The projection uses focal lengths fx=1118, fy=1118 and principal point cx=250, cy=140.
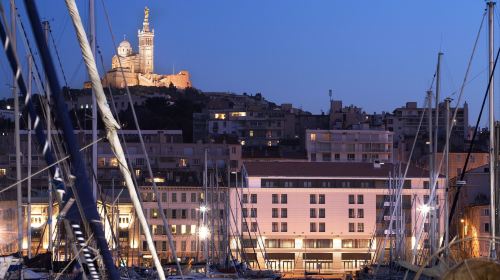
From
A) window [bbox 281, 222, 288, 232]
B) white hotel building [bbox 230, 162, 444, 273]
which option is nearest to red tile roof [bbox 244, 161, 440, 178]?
white hotel building [bbox 230, 162, 444, 273]

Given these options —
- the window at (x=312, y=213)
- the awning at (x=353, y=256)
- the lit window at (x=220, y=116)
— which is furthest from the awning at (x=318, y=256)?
the lit window at (x=220, y=116)

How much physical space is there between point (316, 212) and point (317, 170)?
304 centimetres

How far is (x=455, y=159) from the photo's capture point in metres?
82.9

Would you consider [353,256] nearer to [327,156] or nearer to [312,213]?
[312,213]

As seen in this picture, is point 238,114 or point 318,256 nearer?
point 318,256

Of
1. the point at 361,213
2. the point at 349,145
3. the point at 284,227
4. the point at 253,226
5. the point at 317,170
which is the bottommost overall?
the point at 284,227

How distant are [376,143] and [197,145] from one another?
15.2m

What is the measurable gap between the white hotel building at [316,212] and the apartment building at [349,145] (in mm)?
18200

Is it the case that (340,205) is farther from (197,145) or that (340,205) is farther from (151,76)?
(151,76)

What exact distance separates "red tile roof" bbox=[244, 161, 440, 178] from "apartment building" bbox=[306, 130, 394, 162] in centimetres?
1598

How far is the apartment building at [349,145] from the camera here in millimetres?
94125

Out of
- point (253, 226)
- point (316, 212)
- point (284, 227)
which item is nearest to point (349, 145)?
point (316, 212)

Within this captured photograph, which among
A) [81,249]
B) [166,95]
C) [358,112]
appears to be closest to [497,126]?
[81,249]

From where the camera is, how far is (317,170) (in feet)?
251
